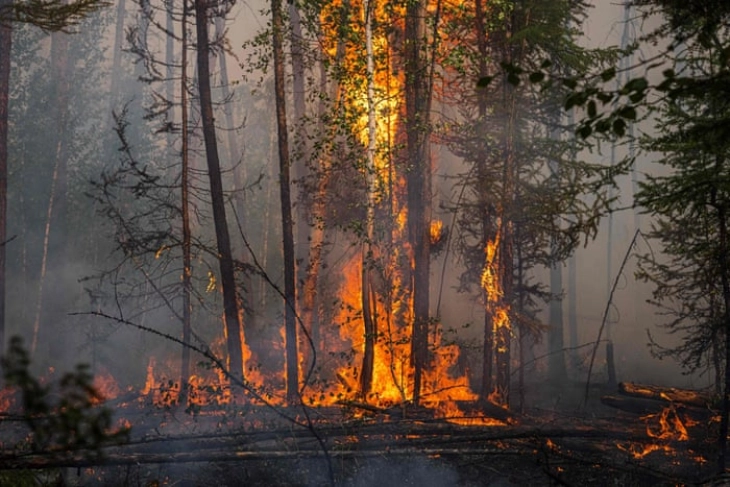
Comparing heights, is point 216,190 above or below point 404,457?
above

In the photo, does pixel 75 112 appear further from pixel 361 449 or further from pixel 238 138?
pixel 361 449

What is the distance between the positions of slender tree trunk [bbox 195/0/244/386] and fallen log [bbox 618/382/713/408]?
351 inches

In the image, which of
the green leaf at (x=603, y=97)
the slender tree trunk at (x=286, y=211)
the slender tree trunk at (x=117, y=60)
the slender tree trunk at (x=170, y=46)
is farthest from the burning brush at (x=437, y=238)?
the slender tree trunk at (x=117, y=60)

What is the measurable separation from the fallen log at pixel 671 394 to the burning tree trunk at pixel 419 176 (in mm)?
4652

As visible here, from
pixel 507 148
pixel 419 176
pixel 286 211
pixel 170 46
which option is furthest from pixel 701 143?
pixel 170 46

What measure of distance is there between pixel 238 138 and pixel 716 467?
135 feet

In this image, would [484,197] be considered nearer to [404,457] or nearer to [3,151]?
[404,457]

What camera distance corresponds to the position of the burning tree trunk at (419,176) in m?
15.1

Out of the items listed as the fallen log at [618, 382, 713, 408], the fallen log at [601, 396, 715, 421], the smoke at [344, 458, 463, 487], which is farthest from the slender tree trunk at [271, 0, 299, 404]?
the fallen log at [618, 382, 713, 408]

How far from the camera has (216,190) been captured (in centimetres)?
1584

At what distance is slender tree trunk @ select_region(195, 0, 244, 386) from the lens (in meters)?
15.7

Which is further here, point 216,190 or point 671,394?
point 216,190

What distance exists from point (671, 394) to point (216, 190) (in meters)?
11.1

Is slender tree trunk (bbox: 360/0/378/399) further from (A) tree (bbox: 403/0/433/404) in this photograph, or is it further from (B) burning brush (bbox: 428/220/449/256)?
(B) burning brush (bbox: 428/220/449/256)
